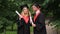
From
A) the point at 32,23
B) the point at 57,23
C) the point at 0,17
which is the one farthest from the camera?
the point at 0,17

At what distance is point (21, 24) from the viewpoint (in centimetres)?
765

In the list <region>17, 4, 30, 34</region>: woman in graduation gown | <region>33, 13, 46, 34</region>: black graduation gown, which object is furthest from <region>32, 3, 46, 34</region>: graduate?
<region>17, 4, 30, 34</region>: woman in graduation gown

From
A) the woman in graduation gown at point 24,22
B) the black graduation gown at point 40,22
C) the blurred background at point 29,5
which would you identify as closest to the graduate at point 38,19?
the black graduation gown at point 40,22

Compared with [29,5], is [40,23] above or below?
below

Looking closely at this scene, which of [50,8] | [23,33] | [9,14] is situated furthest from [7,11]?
[23,33]

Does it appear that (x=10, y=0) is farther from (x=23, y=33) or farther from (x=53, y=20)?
(x=23, y=33)

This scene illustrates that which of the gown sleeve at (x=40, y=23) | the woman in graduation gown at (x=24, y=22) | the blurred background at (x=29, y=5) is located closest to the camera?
the gown sleeve at (x=40, y=23)

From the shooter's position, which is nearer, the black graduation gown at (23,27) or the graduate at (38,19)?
the graduate at (38,19)

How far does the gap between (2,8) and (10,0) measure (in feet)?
1.88

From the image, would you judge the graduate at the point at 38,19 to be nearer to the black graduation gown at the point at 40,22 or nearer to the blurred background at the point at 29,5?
the black graduation gown at the point at 40,22

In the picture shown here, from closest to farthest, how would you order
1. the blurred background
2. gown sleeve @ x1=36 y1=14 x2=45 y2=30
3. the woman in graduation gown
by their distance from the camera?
1. gown sleeve @ x1=36 y1=14 x2=45 y2=30
2. the woman in graduation gown
3. the blurred background

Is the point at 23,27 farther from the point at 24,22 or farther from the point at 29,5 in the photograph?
the point at 29,5

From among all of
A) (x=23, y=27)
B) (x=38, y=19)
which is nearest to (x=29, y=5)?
(x=23, y=27)

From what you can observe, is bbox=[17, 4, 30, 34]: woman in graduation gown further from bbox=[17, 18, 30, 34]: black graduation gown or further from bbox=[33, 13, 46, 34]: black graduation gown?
bbox=[33, 13, 46, 34]: black graduation gown
